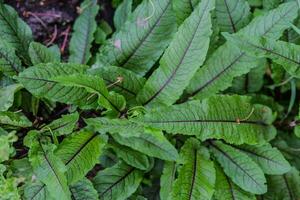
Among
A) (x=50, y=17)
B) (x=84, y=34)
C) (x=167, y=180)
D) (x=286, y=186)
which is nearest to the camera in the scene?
(x=167, y=180)

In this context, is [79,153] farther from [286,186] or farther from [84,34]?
[286,186]

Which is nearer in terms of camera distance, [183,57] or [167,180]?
[183,57]

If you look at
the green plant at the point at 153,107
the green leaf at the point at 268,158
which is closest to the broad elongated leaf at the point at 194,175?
the green plant at the point at 153,107

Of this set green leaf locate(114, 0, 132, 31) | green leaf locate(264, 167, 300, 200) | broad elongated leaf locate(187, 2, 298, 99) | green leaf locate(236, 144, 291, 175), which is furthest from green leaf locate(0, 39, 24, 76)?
green leaf locate(264, 167, 300, 200)

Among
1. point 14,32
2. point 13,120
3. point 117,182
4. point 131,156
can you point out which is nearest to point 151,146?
point 131,156

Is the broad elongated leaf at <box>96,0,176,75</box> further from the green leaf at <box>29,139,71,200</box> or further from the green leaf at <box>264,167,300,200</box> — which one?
the green leaf at <box>264,167,300,200</box>

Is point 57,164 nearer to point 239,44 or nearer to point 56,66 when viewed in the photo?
point 56,66

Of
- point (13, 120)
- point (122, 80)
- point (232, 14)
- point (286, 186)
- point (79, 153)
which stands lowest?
point (286, 186)
